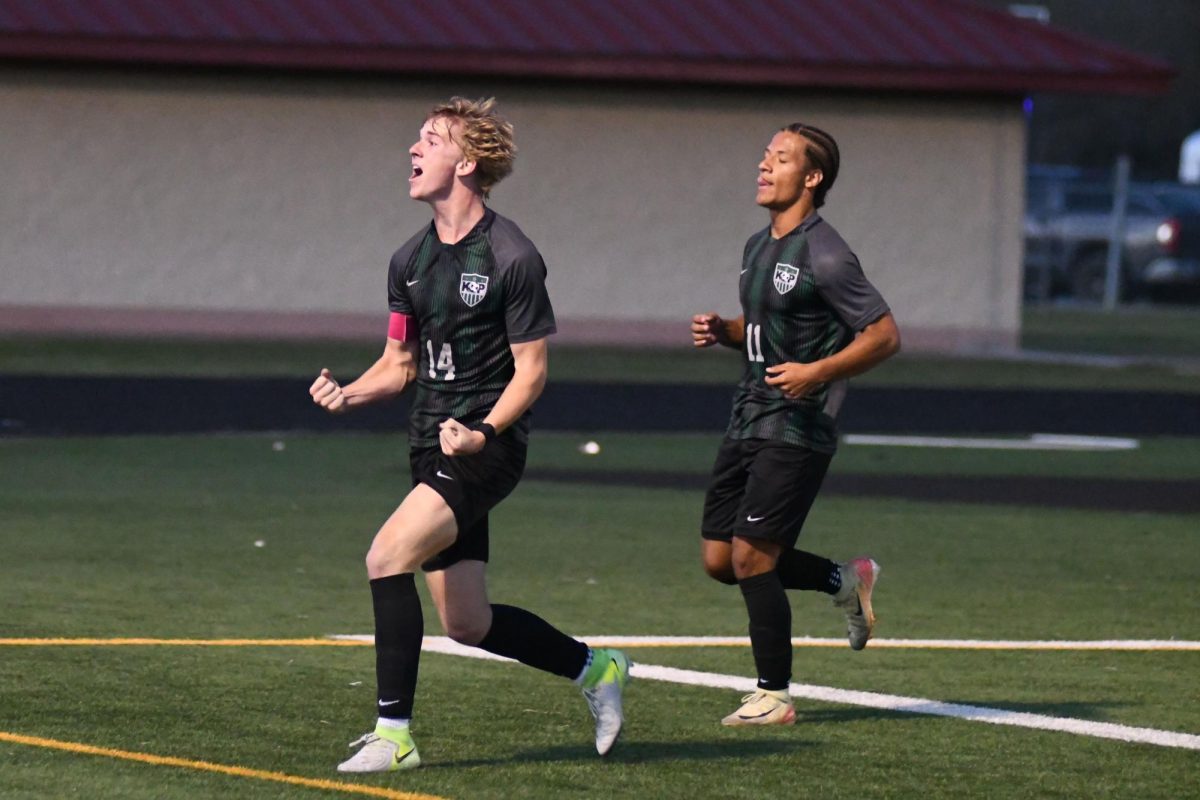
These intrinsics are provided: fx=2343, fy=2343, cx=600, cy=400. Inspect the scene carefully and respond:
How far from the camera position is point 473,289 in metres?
6.61

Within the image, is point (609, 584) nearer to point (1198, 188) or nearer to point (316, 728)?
point (316, 728)

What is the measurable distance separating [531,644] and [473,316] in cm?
99

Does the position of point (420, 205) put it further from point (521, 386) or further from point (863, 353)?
point (521, 386)

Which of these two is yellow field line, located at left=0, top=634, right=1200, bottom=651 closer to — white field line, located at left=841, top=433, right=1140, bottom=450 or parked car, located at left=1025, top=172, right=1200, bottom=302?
white field line, located at left=841, top=433, right=1140, bottom=450

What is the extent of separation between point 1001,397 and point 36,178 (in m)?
12.1

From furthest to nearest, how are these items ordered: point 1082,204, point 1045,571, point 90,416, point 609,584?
point 1082,204 < point 90,416 < point 1045,571 < point 609,584

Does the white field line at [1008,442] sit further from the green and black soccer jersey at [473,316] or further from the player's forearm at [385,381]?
the green and black soccer jersey at [473,316]

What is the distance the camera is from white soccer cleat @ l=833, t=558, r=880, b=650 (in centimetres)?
793

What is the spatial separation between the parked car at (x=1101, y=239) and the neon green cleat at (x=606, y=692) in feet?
124

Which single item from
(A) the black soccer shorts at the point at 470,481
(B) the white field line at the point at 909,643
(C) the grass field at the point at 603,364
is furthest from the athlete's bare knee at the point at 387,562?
(C) the grass field at the point at 603,364

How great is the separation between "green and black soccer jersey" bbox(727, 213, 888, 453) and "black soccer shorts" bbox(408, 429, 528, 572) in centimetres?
108

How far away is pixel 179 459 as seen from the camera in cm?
1597

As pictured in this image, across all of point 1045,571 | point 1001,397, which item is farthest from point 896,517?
point 1001,397

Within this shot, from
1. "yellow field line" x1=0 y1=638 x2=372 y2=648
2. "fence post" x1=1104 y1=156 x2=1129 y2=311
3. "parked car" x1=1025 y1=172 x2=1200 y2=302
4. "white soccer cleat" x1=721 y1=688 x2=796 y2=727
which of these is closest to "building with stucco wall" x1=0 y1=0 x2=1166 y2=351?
"fence post" x1=1104 y1=156 x2=1129 y2=311
